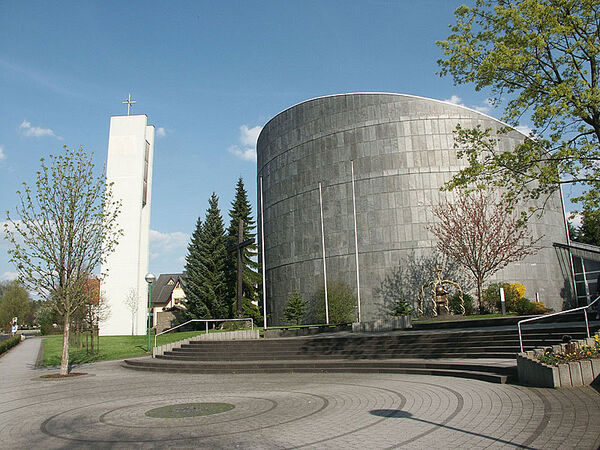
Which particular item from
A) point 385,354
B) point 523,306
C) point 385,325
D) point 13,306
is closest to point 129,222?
point 385,325

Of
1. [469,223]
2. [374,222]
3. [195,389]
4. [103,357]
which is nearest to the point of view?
[195,389]

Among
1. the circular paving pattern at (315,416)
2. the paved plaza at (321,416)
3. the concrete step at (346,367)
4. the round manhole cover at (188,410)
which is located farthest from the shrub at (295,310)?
the round manhole cover at (188,410)

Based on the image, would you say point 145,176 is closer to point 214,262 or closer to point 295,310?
point 214,262

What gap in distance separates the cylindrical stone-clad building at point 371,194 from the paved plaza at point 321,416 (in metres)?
22.7

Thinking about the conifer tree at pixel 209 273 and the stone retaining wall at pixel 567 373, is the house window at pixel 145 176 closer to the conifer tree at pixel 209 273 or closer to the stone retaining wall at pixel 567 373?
the conifer tree at pixel 209 273

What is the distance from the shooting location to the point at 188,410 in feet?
31.0

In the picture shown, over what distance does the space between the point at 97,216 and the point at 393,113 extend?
25600mm

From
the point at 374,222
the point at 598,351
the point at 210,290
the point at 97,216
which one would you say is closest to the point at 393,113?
the point at 374,222

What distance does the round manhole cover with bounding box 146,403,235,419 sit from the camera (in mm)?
8984

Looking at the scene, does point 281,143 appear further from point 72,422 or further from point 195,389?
point 72,422

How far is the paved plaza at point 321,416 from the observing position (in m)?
6.45

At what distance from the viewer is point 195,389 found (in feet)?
41.6

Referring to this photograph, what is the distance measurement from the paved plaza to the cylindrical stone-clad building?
22.7 m

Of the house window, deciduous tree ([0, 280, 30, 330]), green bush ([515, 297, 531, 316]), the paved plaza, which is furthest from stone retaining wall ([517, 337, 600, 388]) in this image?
deciduous tree ([0, 280, 30, 330])
